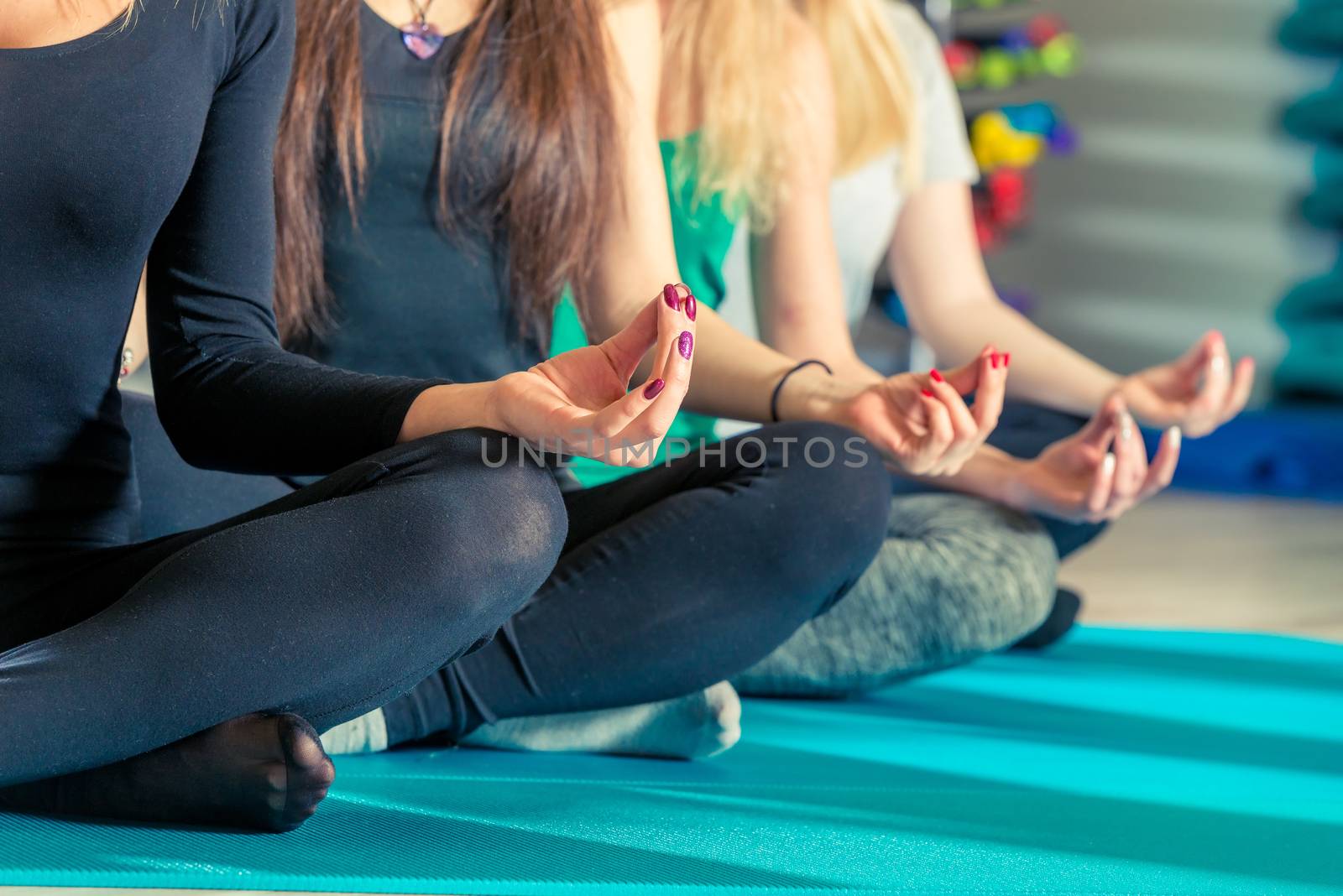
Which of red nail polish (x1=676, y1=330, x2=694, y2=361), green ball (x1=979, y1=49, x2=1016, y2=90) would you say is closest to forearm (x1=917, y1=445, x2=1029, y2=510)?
red nail polish (x1=676, y1=330, x2=694, y2=361)

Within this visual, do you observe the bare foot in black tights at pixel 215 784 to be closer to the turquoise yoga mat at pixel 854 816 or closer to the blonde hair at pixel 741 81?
the turquoise yoga mat at pixel 854 816

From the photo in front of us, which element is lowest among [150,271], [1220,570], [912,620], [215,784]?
[1220,570]

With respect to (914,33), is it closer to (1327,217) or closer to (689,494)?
(689,494)

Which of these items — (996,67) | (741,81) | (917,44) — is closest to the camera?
(741,81)

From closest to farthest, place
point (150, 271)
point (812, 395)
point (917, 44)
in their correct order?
point (150, 271), point (812, 395), point (917, 44)

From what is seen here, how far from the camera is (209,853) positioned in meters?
0.80

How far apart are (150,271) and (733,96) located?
2.11 feet

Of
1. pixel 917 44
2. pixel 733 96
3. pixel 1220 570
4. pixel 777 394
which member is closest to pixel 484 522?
pixel 777 394

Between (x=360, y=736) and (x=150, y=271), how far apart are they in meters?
0.35

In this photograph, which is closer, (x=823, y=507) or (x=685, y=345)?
(x=685, y=345)

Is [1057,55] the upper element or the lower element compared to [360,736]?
upper

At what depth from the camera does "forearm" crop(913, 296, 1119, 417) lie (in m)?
1.58

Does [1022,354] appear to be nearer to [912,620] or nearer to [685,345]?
[912,620]

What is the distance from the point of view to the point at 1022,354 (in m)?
1.63
